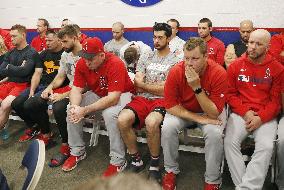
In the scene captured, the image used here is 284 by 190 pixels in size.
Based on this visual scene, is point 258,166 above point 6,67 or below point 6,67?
below

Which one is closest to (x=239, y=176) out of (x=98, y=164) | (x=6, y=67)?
(x=98, y=164)

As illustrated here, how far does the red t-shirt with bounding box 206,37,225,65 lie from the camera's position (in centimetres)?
395

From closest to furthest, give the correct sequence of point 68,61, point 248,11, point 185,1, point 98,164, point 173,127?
point 173,127 → point 98,164 → point 68,61 → point 248,11 → point 185,1

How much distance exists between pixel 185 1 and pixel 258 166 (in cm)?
292

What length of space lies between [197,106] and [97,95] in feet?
3.31

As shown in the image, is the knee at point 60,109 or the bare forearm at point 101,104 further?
the knee at point 60,109

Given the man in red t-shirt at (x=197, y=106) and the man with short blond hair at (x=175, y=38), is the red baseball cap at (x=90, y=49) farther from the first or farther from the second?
the man with short blond hair at (x=175, y=38)

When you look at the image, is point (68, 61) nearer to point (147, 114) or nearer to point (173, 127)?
point (147, 114)

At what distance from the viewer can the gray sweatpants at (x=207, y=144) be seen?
2.29m

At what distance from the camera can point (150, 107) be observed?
9.19 ft

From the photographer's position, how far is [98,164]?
2.93 meters

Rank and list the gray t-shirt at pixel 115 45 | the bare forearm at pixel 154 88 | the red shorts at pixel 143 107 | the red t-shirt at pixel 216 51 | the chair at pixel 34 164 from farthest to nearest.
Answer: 1. the gray t-shirt at pixel 115 45
2. the red t-shirt at pixel 216 51
3. the bare forearm at pixel 154 88
4. the red shorts at pixel 143 107
5. the chair at pixel 34 164

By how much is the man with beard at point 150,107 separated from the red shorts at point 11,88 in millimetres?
1498

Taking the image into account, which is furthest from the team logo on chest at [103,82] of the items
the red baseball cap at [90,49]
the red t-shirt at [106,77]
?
the red baseball cap at [90,49]
